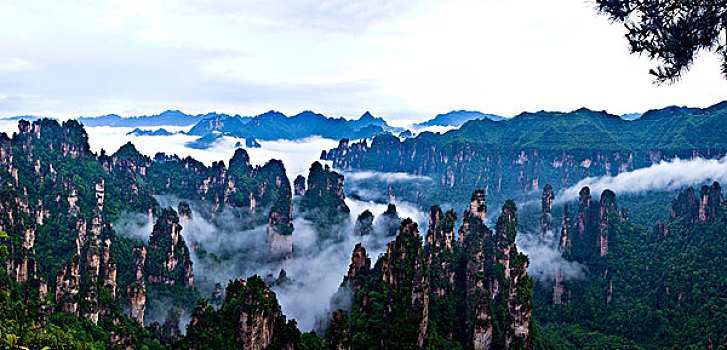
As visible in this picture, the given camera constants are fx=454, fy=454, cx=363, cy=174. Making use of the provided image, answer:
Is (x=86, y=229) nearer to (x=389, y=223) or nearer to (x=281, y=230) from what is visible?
(x=281, y=230)

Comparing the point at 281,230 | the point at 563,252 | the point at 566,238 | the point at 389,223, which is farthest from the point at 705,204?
the point at 281,230

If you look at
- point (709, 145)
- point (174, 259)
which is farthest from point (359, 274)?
point (709, 145)

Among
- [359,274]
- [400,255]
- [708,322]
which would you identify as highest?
[400,255]

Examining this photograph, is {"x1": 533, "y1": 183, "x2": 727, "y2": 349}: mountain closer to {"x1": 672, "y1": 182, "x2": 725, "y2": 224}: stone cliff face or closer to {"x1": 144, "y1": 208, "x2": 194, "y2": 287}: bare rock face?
{"x1": 672, "y1": 182, "x2": 725, "y2": 224}: stone cliff face

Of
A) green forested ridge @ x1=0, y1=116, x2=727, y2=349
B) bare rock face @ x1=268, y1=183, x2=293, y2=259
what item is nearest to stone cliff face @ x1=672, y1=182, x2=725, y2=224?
green forested ridge @ x1=0, y1=116, x2=727, y2=349

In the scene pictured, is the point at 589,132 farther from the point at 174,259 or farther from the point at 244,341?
the point at 244,341

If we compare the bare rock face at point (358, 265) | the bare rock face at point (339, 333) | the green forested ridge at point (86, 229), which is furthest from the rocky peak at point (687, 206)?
the green forested ridge at point (86, 229)
